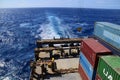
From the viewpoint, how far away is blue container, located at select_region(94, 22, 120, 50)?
26.3 m

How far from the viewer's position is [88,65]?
23453 millimetres

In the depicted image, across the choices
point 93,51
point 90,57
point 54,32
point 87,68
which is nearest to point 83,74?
point 87,68

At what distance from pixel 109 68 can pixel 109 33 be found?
505 inches

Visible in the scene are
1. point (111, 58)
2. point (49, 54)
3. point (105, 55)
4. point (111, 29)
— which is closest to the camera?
point (111, 58)

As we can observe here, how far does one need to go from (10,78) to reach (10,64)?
751cm

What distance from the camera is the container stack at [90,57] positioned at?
21.2 meters

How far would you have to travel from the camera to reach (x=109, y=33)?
28875 millimetres

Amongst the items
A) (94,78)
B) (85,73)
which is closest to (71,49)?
(85,73)

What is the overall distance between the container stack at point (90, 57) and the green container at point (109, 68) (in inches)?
48.7

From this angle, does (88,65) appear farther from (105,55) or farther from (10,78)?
(10,78)

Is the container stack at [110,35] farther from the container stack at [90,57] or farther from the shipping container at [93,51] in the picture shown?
the shipping container at [93,51]

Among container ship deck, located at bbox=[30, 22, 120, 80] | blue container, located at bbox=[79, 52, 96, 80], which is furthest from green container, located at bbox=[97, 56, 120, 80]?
blue container, located at bbox=[79, 52, 96, 80]

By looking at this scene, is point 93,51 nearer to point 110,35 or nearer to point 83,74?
point 83,74

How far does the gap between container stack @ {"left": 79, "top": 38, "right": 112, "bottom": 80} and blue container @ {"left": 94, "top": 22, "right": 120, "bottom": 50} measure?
422 cm
